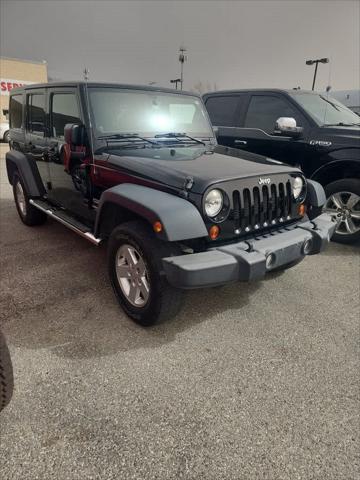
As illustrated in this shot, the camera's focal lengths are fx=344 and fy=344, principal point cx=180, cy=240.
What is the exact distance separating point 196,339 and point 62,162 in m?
2.34

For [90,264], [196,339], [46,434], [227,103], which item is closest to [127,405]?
[46,434]

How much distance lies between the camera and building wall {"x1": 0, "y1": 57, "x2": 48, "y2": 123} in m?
24.3

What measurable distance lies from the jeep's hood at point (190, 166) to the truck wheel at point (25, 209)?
7.40ft

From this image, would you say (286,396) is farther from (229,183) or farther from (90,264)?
(90,264)

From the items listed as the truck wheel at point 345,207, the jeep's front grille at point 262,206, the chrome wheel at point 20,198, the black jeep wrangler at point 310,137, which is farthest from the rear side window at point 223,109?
the chrome wheel at point 20,198

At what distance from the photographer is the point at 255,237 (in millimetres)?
2730

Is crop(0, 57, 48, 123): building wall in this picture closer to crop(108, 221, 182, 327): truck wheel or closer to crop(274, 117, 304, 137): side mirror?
crop(274, 117, 304, 137): side mirror

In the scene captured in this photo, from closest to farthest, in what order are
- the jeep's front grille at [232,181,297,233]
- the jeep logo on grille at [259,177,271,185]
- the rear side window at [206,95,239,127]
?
1. the jeep's front grille at [232,181,297,233]
2. the jeep logo on grille at [259,177,271,185]
3. the rear side window at [206,95,239,127]

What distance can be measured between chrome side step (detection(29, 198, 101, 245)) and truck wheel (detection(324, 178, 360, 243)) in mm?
3234

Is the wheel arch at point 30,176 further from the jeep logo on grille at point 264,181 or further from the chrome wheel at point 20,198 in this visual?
the jeep logo on grille at point 264,181

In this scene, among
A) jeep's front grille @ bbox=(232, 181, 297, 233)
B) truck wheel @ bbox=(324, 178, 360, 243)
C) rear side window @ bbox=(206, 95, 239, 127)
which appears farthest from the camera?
rear side window @ bbox=(206, 95, 239, 127)

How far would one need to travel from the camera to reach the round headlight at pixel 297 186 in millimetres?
3088

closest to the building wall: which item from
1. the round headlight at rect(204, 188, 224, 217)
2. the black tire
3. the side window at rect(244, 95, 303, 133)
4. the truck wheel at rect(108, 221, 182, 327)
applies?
the side window at rect(244, 95, 303, 133)

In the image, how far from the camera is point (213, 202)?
2.44 metres
